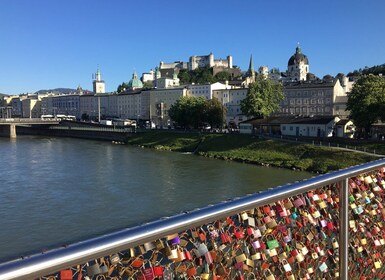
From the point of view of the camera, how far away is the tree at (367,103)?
4156 cm

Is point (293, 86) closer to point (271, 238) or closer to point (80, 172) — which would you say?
point (80, 172)

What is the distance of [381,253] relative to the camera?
371 cm

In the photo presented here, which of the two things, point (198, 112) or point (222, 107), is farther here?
point (198, 112)

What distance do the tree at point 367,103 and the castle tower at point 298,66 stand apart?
2772 inches

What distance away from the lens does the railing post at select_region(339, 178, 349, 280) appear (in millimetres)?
2938

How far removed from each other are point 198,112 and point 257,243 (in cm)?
6581

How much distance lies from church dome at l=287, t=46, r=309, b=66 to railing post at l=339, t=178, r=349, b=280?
118337 mm

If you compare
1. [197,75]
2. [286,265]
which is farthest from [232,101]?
[286,265]

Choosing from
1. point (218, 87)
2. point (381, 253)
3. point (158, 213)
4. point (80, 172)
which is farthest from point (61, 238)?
point (218, 87)

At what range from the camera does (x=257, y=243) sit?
8.32ft

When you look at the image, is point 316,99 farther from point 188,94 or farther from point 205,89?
point 188,94

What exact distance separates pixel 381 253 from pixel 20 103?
17111cm

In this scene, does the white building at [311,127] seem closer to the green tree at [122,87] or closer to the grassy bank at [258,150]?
the grassy bank at [258,150]

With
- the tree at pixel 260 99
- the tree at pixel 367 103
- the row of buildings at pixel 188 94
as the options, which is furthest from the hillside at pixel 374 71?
the tree at pixel 367 103
